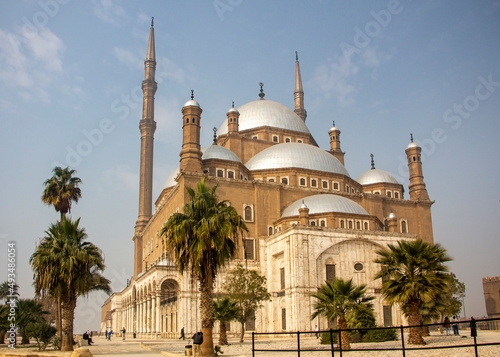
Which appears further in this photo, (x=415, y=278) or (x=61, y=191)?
(x=61, y=191)

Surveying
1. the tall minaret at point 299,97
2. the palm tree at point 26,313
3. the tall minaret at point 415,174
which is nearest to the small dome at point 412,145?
the tall minaret at point 415,174

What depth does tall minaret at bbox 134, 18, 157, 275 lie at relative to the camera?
60.5 meters

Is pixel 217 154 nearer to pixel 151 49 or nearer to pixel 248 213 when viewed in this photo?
pixel 248 213

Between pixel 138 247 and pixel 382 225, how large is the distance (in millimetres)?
30042

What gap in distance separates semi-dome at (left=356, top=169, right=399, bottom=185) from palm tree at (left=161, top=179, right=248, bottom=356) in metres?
37.9

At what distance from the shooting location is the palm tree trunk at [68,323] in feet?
72.8

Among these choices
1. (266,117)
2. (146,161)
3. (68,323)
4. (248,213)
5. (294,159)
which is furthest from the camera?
(146,161)

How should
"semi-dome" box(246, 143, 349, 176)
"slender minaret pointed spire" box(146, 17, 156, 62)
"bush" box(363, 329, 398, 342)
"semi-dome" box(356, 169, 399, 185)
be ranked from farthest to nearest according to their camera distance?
"slender minaret pointed spire" box(146, 17, 156, 62), "semi-dome" box(356, 169, 399, 185), "semi-dome" box(246, 143, 349, 176), "bush" box(363, 329, 398, 342)

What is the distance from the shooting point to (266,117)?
55969mm

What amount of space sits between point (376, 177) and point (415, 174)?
4.11m

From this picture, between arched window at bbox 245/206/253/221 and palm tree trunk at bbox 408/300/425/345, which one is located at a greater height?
arched window at bbox 245/206/253/221

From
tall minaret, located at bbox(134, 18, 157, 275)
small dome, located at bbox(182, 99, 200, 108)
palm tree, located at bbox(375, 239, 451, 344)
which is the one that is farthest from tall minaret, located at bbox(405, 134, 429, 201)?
palm tree, located at bbox(375, 239, 451, 344)

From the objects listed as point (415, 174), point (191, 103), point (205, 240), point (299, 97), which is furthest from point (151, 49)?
point (205, 240)

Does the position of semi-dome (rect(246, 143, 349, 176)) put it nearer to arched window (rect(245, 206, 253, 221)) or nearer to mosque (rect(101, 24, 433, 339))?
mosque (rect(101, 24, 433, 339))
